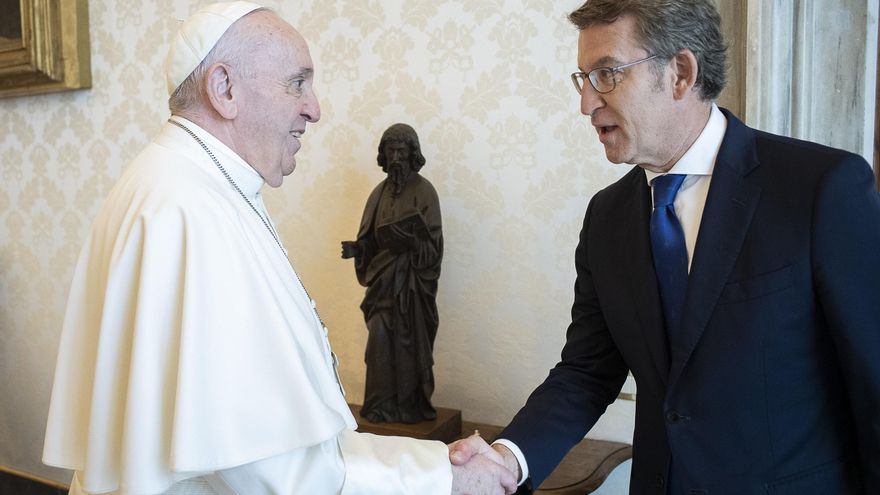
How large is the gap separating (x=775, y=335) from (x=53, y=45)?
3739 mm

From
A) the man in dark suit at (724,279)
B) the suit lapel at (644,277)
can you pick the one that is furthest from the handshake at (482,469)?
the suit lapel at (644,277)

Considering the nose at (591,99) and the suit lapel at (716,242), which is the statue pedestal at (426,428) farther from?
the nose at (591,99)

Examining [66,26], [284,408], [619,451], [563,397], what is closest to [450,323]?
[619,451]

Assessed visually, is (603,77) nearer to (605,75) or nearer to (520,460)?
(605,75)

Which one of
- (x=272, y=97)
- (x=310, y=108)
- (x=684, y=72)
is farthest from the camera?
(x=310, y=108)

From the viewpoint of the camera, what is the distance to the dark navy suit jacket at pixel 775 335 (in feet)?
4.48

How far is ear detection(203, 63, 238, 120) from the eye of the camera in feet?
5.40

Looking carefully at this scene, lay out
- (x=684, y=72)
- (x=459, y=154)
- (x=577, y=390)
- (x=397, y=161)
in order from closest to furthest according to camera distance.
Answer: (x=684, y=72), (x=577, y=390), (x=397, y=161), (x=459, y=154)

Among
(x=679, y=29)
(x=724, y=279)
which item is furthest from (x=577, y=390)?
(x=679, y=29)

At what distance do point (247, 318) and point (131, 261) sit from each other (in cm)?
27

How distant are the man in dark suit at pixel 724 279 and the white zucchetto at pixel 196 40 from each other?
0.81 m

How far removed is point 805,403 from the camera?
1.45m

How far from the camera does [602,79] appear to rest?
5.35ft

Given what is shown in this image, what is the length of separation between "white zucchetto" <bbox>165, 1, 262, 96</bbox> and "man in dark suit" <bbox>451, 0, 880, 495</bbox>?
81 cm
